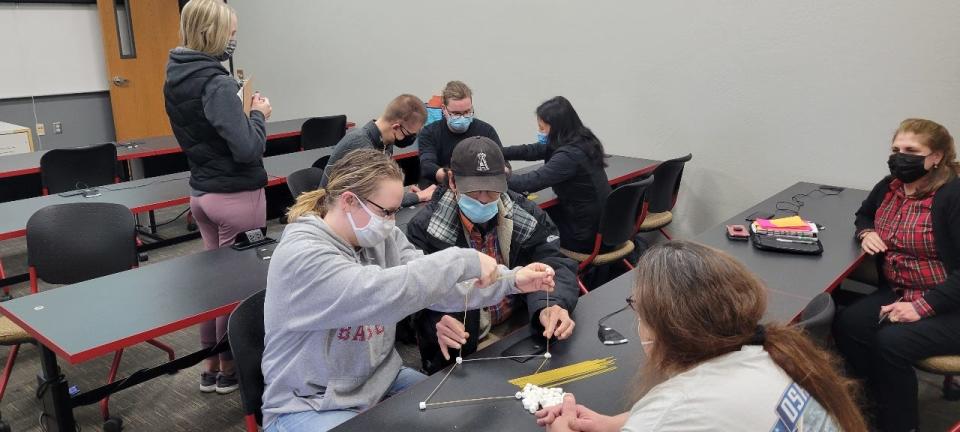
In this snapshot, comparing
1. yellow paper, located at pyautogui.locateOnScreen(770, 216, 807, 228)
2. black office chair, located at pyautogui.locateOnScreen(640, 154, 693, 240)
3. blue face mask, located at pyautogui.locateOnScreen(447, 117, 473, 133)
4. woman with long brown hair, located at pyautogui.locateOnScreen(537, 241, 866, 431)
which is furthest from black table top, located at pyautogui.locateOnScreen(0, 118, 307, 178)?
woman with long brown hair, located at pyautogui.locateOnScreen(537, 241, 866, 431)

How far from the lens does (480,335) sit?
2160mm

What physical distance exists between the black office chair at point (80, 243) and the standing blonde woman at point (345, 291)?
151 centimetres

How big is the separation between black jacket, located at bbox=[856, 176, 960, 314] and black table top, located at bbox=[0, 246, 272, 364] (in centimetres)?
231

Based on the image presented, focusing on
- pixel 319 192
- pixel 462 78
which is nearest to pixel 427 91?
pixel 462 78

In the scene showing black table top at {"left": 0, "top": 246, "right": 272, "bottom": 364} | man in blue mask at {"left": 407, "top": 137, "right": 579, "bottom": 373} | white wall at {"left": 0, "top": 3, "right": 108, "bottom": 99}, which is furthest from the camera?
white wall at {"left": 0, "top": 3, "right": 108, "bottom": 99}

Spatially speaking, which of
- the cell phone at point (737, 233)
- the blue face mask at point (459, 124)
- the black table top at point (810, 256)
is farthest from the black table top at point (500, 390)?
the blue face mask at point (459, 124)

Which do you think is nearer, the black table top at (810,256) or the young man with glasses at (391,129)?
the black table top at (810,256)

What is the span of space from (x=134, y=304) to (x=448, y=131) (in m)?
2.20

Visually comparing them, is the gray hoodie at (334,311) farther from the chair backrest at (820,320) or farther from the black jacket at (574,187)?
the black jacket at (574,187)

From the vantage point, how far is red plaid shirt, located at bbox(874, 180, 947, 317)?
95.0 inches

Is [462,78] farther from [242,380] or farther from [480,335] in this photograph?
[242,380]

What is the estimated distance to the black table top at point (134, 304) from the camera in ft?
6.10

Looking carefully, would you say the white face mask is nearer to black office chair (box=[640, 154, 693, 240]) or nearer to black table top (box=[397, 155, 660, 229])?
→ black table top (box=[397, 155, 660, 229])

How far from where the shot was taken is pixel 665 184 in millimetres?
3867
